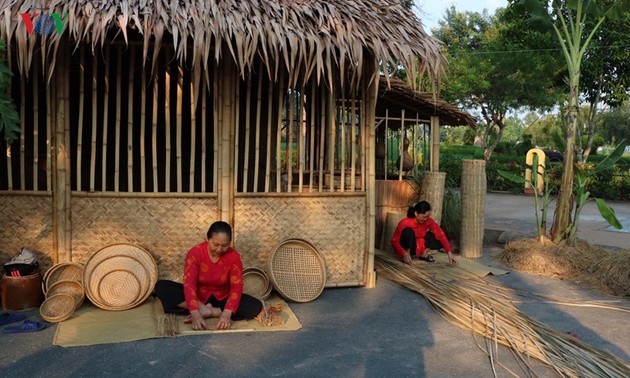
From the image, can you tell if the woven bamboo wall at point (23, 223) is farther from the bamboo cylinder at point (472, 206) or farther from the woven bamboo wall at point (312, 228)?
the bamboo cylinder at point (472, 206)

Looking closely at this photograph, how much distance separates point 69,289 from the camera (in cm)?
441

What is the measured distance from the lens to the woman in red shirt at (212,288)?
12.9ft

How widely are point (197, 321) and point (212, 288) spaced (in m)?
0.35

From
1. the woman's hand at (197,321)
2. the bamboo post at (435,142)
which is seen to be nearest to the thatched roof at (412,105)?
the bamboo post at (435,142)

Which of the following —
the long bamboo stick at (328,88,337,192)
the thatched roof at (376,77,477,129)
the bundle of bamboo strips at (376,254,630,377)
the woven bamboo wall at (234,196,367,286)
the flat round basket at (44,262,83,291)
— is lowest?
the bundle of bamboo strips at (376,254,630,377)

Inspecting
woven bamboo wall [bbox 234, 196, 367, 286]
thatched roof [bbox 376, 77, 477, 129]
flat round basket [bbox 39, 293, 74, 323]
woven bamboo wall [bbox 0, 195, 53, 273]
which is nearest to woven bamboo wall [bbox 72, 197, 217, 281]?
woven bamboo wall [bbox 0, 195, 53, 273]

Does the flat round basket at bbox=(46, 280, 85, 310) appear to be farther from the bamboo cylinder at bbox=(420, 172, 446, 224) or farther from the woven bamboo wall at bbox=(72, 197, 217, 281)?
the bamboo cylinder at bbox=(420, 172, 446, 224)

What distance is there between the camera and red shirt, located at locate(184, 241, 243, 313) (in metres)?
4.00

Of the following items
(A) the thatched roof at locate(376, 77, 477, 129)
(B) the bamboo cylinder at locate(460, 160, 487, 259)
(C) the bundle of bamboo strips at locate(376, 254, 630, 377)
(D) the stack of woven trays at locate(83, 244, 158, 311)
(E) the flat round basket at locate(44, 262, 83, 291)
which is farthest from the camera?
(A) the thatched roof at locate(376, 77, 477, 129)

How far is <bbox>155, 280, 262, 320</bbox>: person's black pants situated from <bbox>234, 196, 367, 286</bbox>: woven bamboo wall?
0.84 m

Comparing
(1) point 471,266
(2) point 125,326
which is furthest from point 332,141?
(2) point 125,326

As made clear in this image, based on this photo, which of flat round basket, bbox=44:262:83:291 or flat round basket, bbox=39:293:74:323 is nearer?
flat round basket, bbox=39:293:74:323

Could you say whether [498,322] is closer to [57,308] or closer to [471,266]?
[471,266]

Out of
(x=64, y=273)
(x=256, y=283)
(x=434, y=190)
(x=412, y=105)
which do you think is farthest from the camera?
(x=412, y=105)
